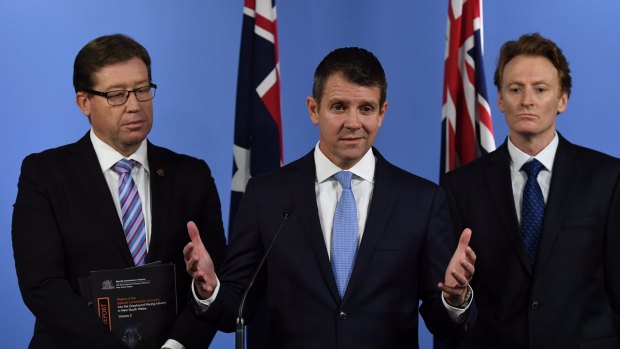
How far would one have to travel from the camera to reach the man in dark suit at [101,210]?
8.46 feet

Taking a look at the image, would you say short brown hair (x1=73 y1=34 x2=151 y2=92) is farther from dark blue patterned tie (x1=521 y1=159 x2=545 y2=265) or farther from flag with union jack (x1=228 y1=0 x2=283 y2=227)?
dark blue patterned tie (x1=521 y1=159 x2=545 y2=265)

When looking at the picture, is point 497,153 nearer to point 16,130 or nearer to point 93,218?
point 93,218

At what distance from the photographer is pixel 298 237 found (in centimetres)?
254

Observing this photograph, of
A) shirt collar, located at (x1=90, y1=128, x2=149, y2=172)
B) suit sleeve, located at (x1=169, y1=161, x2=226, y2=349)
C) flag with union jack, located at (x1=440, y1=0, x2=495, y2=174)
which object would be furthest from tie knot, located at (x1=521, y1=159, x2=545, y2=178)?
shirt collar, located at (x1=90, y1=128, x2=149, y2=172)

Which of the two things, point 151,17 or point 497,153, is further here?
point 151,17

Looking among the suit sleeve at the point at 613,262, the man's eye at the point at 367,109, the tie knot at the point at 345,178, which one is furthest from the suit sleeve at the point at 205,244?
the suit sleeve at the point at 613,262

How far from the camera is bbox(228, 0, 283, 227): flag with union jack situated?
3805 millimetres

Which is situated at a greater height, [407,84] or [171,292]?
[407,84]

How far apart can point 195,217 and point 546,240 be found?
1.14 metres

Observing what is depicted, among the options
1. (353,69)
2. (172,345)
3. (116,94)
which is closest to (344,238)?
(353,69)

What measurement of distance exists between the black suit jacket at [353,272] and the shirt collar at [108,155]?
412 mm

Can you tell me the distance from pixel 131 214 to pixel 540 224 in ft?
4.32

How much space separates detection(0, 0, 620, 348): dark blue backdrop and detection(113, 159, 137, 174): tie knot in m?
1.86

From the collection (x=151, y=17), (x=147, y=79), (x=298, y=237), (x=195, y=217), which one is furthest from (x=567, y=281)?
(x=151, y=17)
